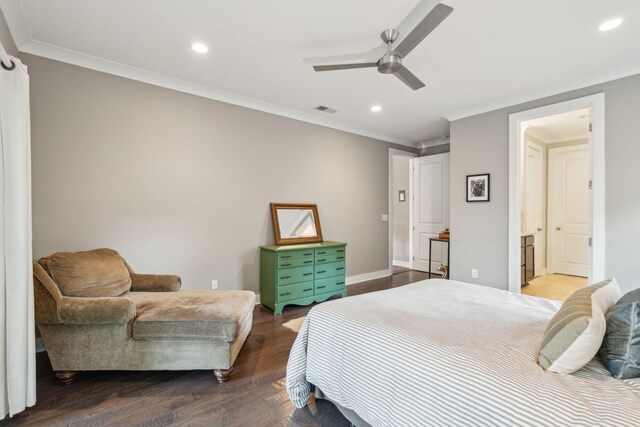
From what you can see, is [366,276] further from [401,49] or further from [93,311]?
[93,311]

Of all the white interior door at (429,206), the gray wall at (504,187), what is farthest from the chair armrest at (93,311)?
the white interior door at (429,206)

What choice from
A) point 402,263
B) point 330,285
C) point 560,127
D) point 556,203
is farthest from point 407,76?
point 556,203

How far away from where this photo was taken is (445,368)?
116 cm

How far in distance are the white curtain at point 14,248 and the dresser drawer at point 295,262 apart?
2.23 meters

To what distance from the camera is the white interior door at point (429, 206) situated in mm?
5625

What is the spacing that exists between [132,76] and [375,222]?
4.03 meters

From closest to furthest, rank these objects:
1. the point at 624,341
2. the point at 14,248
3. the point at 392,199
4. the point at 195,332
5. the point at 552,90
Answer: the point at 624,341 → the point at 14,248 → the point at 195,332 → the point at 552,90 → the point at 392,199

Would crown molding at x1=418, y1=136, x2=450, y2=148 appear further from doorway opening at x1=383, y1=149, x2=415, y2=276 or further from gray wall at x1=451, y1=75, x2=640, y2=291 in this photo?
gray wall at x1=451, y1=75, x2=640, y2=291

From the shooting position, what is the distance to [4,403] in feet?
5.30

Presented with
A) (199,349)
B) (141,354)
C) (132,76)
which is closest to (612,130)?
(199,349)

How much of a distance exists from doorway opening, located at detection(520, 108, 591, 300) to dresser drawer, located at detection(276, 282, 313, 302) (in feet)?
11.7

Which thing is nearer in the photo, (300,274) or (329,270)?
(300,274)

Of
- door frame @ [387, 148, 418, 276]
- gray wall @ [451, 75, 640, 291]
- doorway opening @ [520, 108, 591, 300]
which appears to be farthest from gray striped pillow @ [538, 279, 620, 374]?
door frame @ [387, 148, 418, 276]

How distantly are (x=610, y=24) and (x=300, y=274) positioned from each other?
3641 mm
